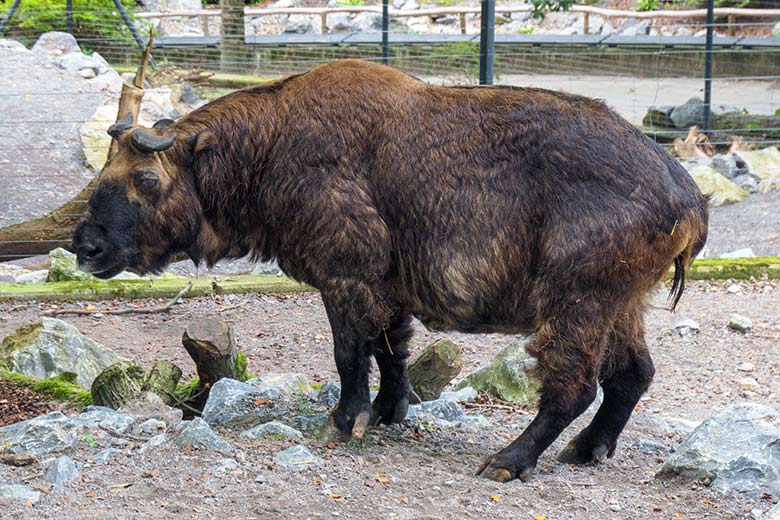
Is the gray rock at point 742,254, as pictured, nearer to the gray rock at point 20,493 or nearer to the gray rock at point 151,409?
the gray rock at point 151,409

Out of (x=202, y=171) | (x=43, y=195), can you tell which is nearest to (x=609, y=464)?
(x=202, y=171)

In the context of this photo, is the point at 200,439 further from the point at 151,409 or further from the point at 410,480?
the point at 410,480

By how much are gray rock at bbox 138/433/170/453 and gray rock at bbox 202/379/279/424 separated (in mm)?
564

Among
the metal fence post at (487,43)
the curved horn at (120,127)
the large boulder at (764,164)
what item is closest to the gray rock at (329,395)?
the curved horn at (120,127)

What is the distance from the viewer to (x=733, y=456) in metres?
5.25

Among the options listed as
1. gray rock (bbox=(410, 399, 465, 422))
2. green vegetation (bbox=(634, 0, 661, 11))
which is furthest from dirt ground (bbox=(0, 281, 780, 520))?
green vegetation (bbox=(634, 0, 661, 11))

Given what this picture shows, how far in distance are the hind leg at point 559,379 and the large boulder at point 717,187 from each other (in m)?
8.59

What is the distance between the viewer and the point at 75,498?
15.1 feet

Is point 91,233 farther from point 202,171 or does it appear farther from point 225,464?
point 225,464

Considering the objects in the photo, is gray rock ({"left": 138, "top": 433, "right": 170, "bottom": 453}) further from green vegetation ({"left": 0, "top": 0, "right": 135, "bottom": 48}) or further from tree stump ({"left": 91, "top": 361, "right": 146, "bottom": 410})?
green vegetation ({"left": 0, "top": 0, "right": 135, "bottom": 48})

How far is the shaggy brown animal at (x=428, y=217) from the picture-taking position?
521 cm

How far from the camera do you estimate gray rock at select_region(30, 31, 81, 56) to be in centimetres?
1588

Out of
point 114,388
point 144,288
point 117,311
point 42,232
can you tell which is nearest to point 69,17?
point 42,232

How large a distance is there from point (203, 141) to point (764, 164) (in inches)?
438
